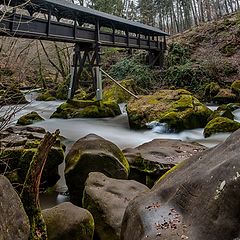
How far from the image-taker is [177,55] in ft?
74.9

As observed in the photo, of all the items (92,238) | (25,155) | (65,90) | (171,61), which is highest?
(171,61)

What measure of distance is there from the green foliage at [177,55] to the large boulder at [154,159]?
15.6 m

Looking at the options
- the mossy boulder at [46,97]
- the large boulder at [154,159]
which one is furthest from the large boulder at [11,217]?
the mossy boulder at [46,97]

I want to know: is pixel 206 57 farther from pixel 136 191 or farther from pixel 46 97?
pixel 136 191

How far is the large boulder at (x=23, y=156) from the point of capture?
5840mm

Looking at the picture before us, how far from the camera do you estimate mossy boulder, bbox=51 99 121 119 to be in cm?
1406

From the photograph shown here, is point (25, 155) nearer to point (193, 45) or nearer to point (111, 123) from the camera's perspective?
point (111, 123)

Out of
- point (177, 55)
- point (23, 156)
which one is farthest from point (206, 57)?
point (23, 156)

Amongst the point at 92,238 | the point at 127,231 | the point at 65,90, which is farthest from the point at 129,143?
the point at 65,90

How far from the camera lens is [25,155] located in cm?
603

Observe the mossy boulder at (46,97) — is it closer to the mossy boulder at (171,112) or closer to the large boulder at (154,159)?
Result: the mossy boulder at (171,112)

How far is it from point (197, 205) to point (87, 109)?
470 inches

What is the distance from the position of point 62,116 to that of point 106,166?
29.2ft

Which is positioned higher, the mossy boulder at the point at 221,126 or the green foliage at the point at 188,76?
the green foliage at the point at 188,76
